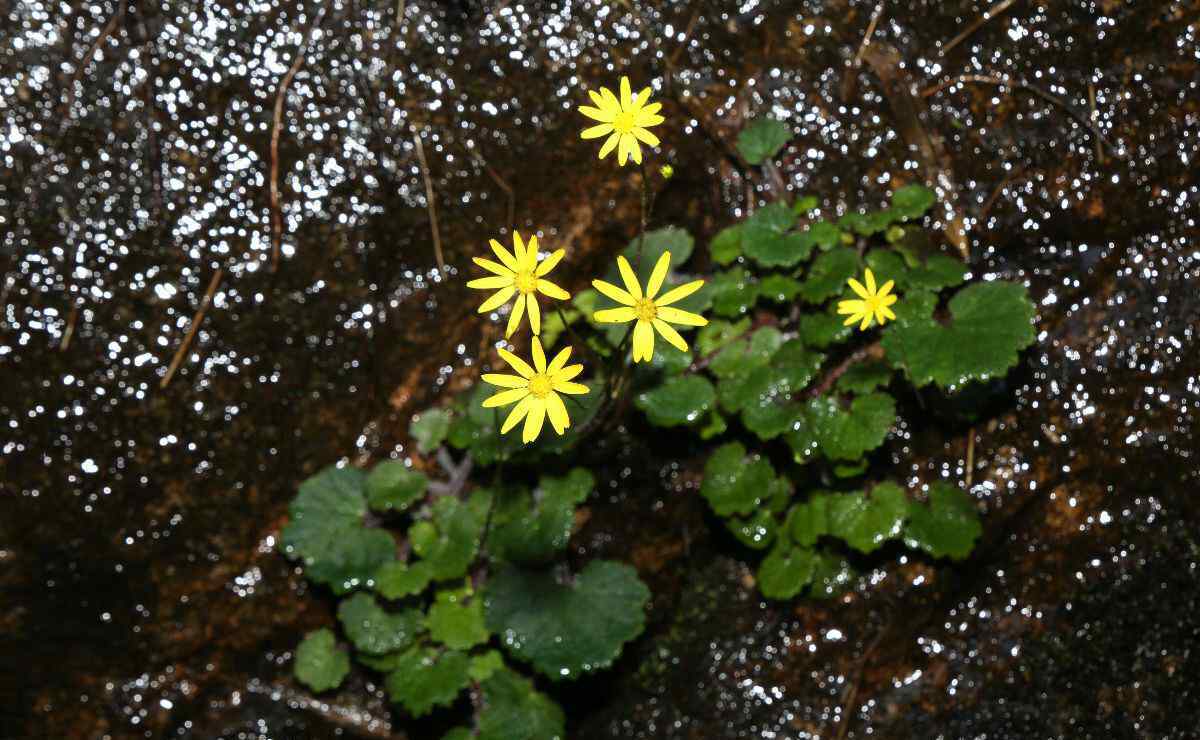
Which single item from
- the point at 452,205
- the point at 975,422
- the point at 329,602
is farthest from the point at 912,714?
the point at 452,205

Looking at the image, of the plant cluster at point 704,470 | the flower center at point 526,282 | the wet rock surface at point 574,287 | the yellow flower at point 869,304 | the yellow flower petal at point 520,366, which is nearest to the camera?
the yellow flower petal at point 520,366

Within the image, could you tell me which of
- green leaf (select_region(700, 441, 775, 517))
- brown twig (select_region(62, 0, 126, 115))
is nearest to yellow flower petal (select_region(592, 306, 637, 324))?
green leaf (select_region(700, 441, 775, 517))

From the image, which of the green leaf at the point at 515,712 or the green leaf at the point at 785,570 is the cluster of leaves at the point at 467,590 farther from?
the green leaf at the point at 785,570

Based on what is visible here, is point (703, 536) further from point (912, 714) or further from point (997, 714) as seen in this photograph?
point (997, 714)

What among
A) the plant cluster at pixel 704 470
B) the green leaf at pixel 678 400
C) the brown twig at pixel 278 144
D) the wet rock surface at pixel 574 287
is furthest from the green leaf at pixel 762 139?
the brown twig at pixel 278 144

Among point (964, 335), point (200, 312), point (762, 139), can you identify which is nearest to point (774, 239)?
point (762, 139)

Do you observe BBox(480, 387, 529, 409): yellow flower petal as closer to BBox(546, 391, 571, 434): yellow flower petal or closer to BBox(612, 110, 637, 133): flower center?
BBox(546, 391, 571, 434): yellow flower petal

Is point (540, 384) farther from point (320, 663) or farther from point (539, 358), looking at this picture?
point (320, 663)
